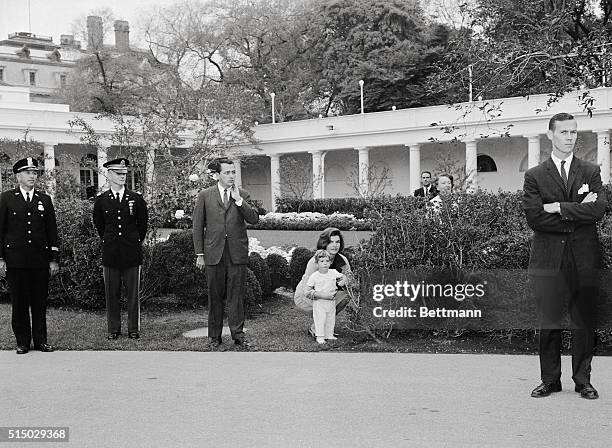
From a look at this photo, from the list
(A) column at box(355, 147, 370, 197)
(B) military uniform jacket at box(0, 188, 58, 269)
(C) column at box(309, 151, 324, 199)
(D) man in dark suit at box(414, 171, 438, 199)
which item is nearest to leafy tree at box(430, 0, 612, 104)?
(D) man in dark suit at box(414, 171, 438, 199)

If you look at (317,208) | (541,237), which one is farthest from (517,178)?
(541,237)

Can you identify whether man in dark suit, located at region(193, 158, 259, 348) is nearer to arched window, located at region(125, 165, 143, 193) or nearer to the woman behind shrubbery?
the woman behind shrubbery

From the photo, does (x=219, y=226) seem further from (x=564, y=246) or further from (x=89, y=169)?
(x=89, y=169)

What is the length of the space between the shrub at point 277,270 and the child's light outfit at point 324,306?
128 inches

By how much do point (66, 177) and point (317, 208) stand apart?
24.0 meters

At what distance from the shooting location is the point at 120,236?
332 inches

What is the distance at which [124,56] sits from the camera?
51.6 metres

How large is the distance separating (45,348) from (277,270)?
13.7 feet

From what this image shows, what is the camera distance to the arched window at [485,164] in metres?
39.3

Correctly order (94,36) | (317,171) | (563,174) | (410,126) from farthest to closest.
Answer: (94,36) < (317,171) < (410,126) < (563,174)

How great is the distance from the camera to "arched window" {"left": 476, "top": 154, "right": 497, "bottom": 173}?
3934cm

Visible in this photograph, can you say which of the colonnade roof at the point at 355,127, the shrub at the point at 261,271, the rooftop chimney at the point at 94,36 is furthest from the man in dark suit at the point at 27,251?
the rooftop chimney at the point at 94,36

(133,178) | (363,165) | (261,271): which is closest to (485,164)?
(363,165)

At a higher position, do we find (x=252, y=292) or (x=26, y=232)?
(x=26, y=232)
